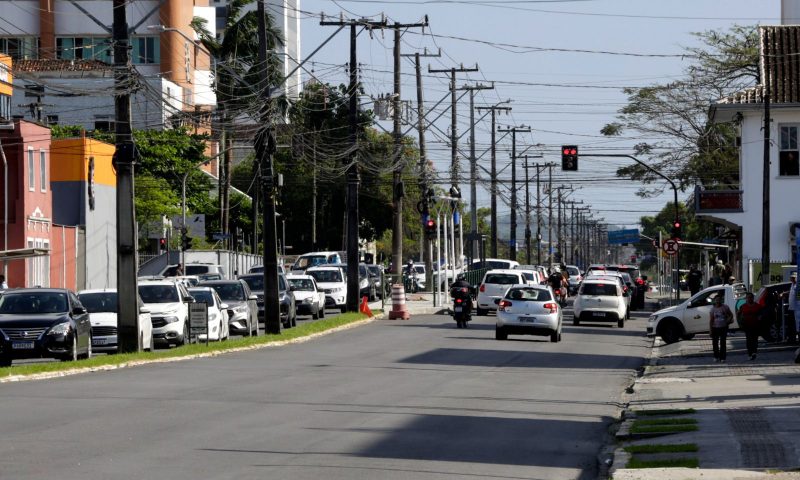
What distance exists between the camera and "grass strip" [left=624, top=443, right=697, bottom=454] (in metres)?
14.7

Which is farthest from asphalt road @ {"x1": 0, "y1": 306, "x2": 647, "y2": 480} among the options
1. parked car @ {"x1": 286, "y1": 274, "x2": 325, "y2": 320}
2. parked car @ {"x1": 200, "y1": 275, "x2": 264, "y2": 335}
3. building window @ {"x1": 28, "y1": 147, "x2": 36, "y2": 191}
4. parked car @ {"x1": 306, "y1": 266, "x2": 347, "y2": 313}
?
building window @ {"x1": 28, "y1": 147, "x2": 36, "y2": 191}

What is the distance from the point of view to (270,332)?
3862 cm

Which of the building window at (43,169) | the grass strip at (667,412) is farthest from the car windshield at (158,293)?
the building window at (43,169)

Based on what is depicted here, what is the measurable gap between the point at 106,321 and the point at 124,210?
3.91 metres

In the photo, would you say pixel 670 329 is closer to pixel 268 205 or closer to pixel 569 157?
pixel 268 205

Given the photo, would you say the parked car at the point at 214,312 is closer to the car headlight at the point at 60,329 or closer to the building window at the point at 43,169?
the car headlight at the point at 60,329

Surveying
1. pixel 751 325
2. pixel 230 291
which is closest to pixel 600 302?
pixel 230 291

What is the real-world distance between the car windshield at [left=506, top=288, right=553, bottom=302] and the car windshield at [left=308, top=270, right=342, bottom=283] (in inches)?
742

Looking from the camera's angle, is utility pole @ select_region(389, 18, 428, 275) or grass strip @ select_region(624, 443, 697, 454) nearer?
grass strip @ select_region(624, 443, 697, 454)

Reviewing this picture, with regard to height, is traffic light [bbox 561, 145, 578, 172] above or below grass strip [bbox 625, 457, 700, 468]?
above

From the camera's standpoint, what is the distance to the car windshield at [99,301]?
33278 millimetres

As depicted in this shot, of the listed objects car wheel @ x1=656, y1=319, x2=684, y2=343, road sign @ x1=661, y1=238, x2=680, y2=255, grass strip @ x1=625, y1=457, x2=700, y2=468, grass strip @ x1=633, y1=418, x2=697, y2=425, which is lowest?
car wheel @ x1=656, y1=319, x2=684, y2=343

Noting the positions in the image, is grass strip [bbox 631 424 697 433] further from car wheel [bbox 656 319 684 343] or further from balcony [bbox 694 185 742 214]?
balcony [bbox 694 185 742 214]

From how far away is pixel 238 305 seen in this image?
131 ft
